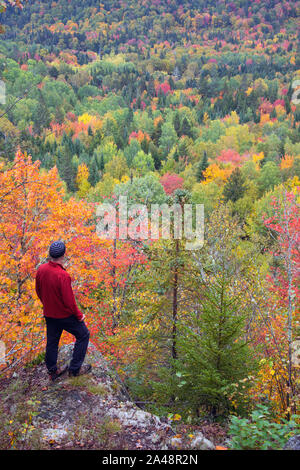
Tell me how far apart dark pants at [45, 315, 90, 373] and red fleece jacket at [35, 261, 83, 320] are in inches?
4.8

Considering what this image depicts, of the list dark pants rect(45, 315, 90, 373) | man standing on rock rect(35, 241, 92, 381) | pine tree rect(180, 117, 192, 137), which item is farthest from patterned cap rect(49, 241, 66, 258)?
pine tree rect(180, 117, 192, 137)

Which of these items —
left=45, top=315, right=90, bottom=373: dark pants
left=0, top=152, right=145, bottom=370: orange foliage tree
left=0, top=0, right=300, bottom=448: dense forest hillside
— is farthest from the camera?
left=0, top=152, right=145, bottom=370: orange foliage tree

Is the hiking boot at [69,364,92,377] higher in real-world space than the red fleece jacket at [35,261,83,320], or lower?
lower

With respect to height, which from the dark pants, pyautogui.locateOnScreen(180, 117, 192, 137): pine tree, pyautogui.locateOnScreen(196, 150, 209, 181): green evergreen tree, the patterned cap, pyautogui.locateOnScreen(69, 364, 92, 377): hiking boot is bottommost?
pyautogui.locateOnScreen(180, 117, 192, 137): pine tree

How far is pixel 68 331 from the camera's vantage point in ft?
16.1

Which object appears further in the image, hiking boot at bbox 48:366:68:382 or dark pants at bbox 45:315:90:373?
hiking boot at bbox 48:366:68:382

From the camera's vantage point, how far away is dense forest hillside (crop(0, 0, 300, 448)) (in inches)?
209

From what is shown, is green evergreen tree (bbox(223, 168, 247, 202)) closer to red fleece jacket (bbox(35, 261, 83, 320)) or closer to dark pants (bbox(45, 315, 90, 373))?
dark pants (bbox(45, 315, 90, 373))

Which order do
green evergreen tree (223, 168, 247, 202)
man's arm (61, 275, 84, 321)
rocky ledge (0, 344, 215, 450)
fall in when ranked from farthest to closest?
green evergreen tree (223, 168, 247, 202), man's arm (61, 275, 84, 321), rocky ledge (0, 344, 215, 450)

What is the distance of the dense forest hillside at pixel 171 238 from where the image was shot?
5309 millimetres

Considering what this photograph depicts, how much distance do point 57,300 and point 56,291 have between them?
148 mm

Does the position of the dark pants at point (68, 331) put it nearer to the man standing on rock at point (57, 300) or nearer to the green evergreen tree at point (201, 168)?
the man standing on rock at point (57, 300)
